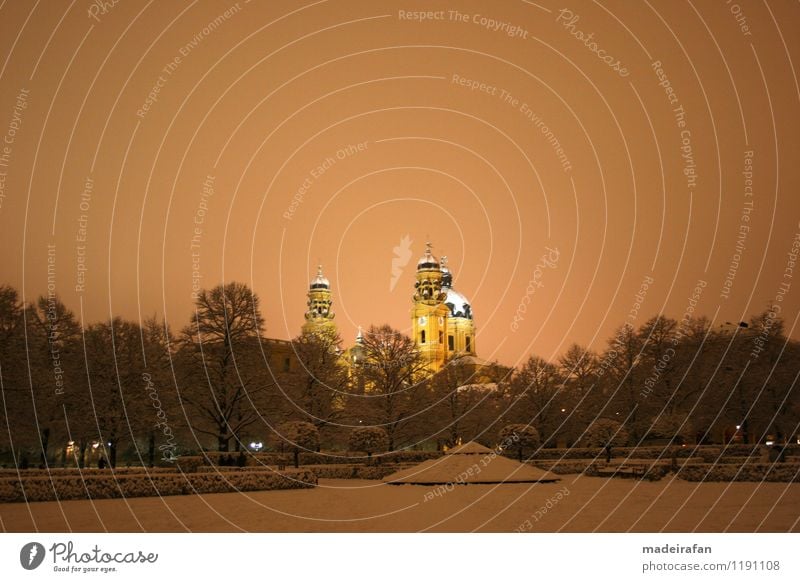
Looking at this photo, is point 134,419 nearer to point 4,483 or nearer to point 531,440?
point 4,483

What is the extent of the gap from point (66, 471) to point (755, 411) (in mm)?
43204

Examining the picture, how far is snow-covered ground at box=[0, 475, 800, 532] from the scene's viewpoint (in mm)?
22250

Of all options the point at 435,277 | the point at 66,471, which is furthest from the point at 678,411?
the point at 435,277

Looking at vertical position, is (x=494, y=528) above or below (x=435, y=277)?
below

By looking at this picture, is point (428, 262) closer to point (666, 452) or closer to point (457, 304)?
point (457, 304)

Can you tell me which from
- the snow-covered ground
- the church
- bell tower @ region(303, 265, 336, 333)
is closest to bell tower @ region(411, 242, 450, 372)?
the church

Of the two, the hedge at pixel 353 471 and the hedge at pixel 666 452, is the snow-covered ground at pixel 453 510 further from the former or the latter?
the hedge at pixel 666 452

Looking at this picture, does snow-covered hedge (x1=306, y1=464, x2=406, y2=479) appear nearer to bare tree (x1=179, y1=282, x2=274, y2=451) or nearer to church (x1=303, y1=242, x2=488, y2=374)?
bare tree (x1=179, y1=282, x2=274, y2=451)

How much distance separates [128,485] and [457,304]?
122311mm

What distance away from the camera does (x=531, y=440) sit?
52.0 m

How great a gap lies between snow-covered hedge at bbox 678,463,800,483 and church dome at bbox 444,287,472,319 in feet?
358

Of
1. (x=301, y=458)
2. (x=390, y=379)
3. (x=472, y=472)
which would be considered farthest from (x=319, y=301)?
(x=472, y=472)

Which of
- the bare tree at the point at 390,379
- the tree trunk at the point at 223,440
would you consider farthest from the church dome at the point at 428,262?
the tree trunk at the point at 223,440
